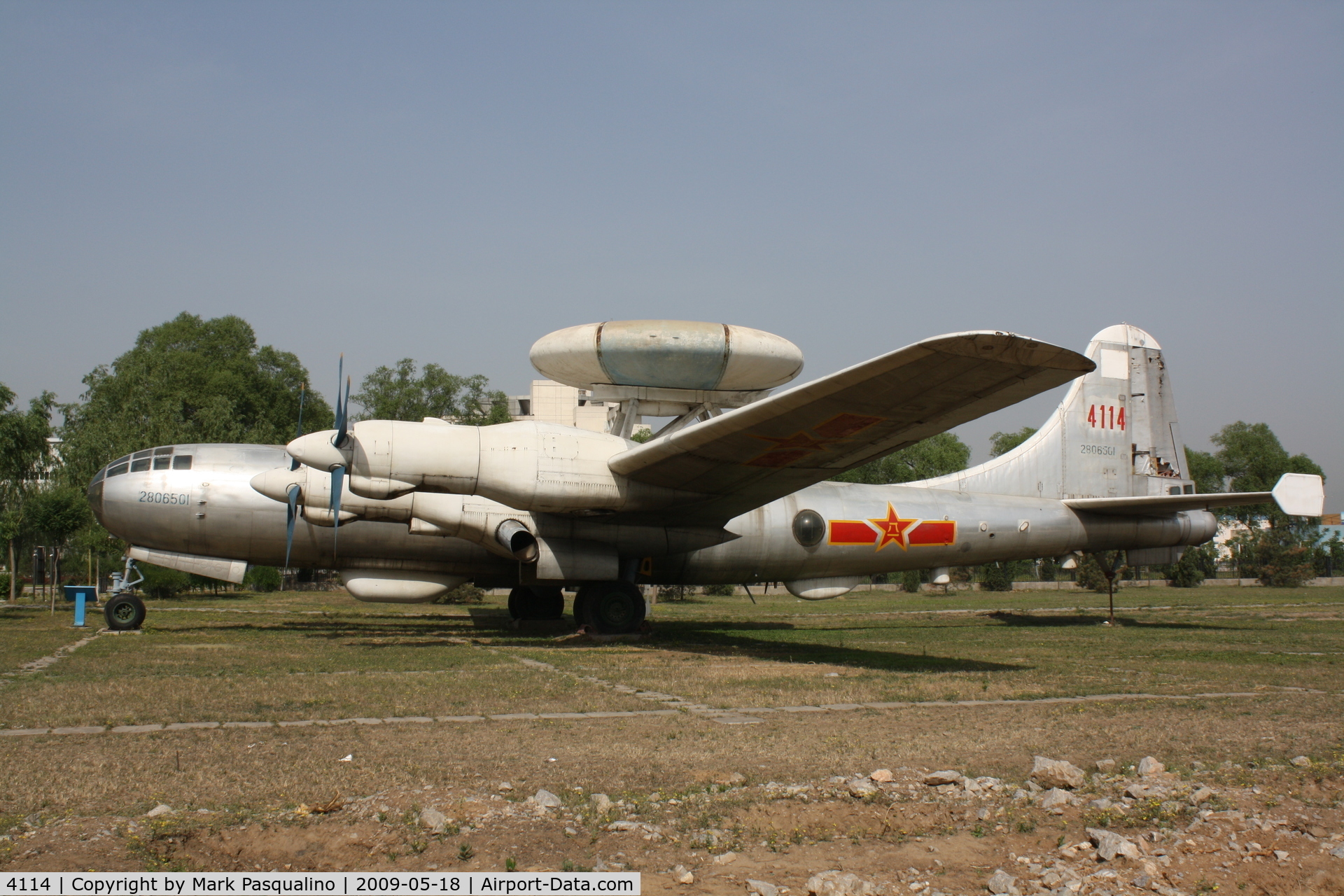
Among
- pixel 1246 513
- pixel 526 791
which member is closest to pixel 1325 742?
pixel 526 791

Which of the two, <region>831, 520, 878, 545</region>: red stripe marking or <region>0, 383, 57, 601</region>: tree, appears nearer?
<region>831, 520, 878, 545</region>: red stripe marking

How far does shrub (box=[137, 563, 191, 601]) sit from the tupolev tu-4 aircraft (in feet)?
53.5

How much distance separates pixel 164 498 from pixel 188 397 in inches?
1554

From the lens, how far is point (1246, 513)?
80.4 meters

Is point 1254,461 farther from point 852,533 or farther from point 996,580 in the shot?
point 852,533

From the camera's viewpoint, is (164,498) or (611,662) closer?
(611,662)

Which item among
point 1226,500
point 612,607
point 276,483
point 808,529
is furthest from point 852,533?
point 276,483

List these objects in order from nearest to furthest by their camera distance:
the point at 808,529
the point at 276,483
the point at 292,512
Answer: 1. the point at 292,512
2. the point at 276,483
3. the point at 808,529

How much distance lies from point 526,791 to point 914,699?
5206mm

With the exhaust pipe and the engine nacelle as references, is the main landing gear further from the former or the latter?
the engine nacelle

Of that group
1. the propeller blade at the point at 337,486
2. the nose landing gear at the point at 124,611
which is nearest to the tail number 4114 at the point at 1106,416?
the propeller blade at the point at 337,486

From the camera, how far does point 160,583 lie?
3312 centimetres

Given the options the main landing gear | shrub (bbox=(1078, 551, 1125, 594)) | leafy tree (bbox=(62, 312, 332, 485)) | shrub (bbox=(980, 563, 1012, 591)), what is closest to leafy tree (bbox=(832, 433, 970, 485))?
shrub (bbox=(980, 563, 1012, 591))

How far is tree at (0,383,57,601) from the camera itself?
28109mm
